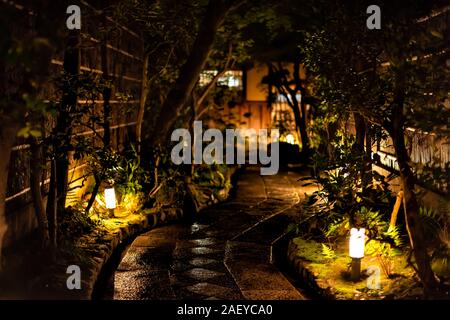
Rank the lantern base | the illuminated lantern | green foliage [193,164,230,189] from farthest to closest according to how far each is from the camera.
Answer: the illuminated lantern
green foliage [193,164,230,189]
the lantern base

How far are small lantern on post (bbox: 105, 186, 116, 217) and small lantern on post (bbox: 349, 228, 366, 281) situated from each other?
5.21 m

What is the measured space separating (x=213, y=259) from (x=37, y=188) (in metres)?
3.11

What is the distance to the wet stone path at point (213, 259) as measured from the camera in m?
7.35

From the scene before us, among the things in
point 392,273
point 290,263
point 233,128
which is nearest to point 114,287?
point 290,263

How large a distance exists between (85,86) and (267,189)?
8676 millimetres

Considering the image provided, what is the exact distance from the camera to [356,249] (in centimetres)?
721

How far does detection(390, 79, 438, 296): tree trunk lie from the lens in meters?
6.31

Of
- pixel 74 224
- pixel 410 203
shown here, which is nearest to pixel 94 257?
pixel 74 224

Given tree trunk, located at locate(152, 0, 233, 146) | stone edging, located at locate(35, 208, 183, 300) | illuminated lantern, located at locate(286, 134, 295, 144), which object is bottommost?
stone edging, located at locate(35, 208, 183, 300)

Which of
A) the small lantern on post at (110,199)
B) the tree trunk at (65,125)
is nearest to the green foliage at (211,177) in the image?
the small lantern on post at (110,199)

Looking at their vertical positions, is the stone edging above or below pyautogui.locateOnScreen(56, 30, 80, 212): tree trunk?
below

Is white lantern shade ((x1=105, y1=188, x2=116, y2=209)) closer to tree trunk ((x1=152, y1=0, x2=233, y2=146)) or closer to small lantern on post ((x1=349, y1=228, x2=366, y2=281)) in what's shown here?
tree trunk ((x1=152, y1=0, x2=233, y2=146))

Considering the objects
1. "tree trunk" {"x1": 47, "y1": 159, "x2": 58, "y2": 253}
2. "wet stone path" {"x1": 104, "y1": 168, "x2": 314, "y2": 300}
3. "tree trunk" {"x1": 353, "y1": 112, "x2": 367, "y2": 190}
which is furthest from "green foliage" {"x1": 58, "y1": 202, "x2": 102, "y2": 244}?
"tree trunk" {"x1": 353, "y1": 112, "x2": 367, "y2": 190}

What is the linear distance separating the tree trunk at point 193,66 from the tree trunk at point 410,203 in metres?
5.35
